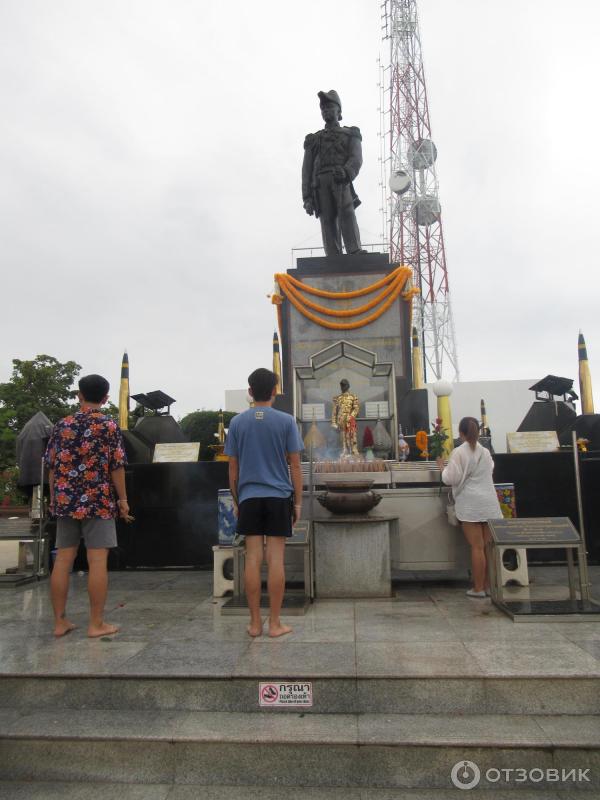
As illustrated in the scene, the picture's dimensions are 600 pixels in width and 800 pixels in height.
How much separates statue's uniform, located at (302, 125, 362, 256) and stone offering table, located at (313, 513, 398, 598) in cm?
872

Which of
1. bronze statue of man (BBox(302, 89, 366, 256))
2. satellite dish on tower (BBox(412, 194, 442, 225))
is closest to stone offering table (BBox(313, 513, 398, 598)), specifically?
bronze statue of man (BBox(302, 89, 366, 256))

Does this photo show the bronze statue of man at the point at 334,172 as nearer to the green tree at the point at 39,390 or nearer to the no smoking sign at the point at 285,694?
the no smoking sign at the point at 285,694

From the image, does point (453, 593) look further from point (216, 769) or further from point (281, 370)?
point (281, 370)

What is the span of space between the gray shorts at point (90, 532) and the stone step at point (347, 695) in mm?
1117

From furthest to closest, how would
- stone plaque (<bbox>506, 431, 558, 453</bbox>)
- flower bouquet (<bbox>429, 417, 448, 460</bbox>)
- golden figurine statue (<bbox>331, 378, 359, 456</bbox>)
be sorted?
1. stone plaque (<bbox>506, 431, 558, 453</bbox>)
2. golden figurine statue (<bbox>331, 378, 359, 456</bbox>)
3. flower bouquet (<bbox>429, 417, 448, 460</bbox>)

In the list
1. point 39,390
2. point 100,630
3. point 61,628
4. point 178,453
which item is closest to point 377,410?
point 178,453

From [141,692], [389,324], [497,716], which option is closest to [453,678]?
[497,716]

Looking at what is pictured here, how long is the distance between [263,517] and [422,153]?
43217mm

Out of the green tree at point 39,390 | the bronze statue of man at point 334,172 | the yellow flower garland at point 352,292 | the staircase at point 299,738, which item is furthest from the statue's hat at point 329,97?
the green tree at point 39,390

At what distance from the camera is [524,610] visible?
194 inches

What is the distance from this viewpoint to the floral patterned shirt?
4516 millimetres

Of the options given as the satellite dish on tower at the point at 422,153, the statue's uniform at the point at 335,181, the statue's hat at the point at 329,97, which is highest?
the satellite dish on tower at the point at 422,153

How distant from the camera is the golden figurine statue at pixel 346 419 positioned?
8750 mm

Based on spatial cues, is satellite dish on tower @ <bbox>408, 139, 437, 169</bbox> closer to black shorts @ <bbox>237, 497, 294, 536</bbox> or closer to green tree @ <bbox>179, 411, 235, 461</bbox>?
green tree @ <bbox>179, 411, 235, 461</bbox>
